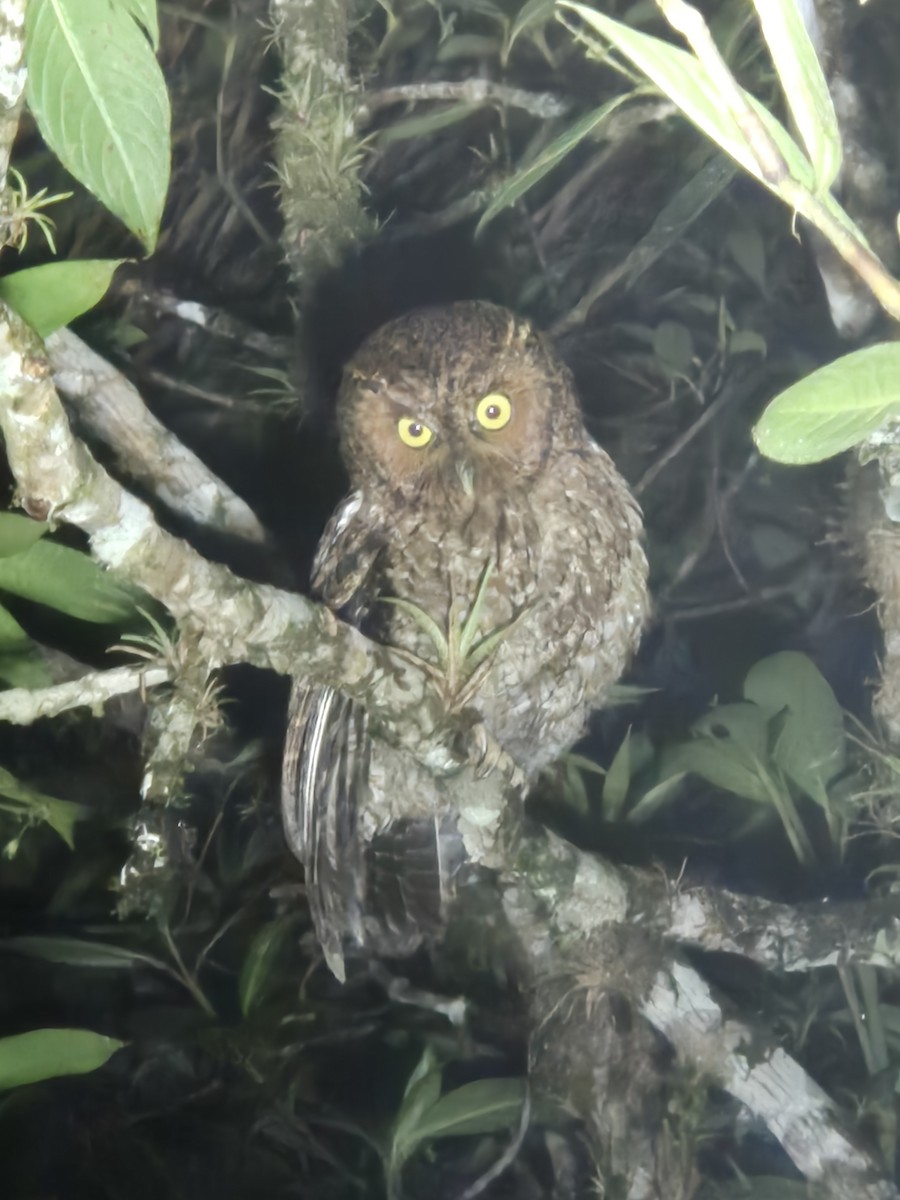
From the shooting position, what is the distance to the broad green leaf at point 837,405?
21.3 inches

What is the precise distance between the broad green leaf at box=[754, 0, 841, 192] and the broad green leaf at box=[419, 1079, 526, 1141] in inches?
26.2

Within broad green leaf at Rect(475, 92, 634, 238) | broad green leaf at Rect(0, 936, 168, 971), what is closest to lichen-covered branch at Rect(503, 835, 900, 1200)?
broad green leaf at Rect(0, 936, 168, 971)

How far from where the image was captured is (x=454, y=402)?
0.89 meters

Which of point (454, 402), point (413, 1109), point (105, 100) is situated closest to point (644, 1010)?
point (413, 1109)

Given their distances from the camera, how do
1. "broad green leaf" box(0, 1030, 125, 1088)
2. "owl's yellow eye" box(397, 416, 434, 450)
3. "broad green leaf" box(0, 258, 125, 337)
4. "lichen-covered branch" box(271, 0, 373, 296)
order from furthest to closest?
"owl's yellow eye" box(397, 416, 434, 450) → "lichen-covered branch" box(271, 0, 373, 296) → "broad green leaf" box(0, 1030, 125, 1088) → "broad green leaf" box(0, 258, 125, 337)

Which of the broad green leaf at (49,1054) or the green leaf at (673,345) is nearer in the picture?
the broad green leaf at (49,1054)

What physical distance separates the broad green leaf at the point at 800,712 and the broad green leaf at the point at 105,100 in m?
0.57

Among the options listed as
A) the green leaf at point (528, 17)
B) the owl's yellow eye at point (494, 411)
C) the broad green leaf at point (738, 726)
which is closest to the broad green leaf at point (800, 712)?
the broad green leaf at point (738, 726)

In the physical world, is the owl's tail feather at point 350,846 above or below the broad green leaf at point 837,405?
below

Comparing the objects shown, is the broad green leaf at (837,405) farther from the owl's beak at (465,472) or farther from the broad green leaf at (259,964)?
the broad green leaf at (259,964)

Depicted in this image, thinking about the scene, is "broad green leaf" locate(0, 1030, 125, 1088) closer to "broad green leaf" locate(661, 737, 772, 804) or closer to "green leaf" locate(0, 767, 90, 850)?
"green leaf" locate(0, 767, 90, 850)

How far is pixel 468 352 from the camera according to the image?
2.78ft

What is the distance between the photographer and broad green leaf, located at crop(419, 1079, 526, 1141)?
73 centimetres

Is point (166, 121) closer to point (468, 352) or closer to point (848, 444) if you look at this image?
point (468, 352)
